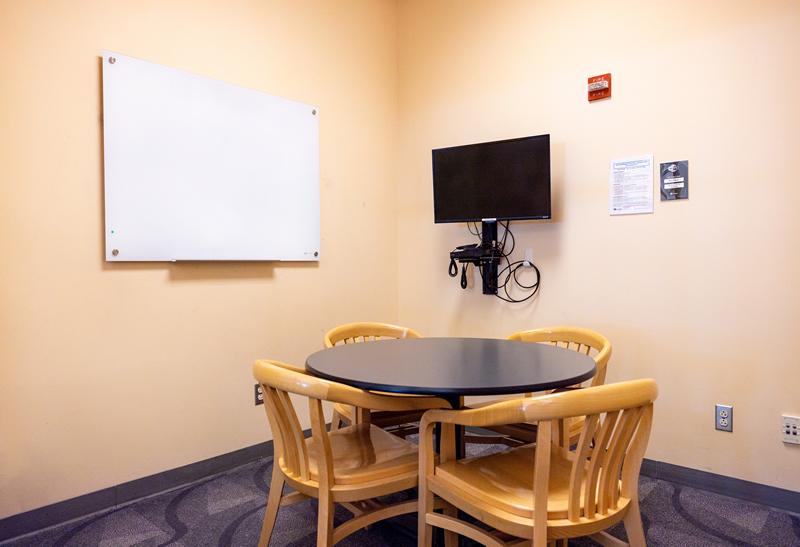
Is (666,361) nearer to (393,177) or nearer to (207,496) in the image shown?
(393,177)

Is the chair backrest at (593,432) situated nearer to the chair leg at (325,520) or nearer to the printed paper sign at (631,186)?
the chair leg at (325,520)

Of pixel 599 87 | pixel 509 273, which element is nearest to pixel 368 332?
pixel 509 273

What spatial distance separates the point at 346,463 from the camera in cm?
160

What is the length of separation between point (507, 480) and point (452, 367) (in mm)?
401

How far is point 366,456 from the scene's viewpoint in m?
1.66

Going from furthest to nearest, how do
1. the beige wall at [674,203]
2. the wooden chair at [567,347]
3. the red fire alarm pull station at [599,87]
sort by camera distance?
the red fire alarm pull station at [599,87] < the beige wall at [674,203] < the wooden chair at [567,347]

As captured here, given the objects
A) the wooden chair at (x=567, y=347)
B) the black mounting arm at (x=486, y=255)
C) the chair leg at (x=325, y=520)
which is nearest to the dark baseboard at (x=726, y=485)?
the wooden chair at (x=567, y=347)

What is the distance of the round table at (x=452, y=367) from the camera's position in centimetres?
142

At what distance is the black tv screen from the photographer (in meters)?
2.68

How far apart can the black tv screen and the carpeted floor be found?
5.06 feet

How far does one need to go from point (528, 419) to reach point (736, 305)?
1.69 metres

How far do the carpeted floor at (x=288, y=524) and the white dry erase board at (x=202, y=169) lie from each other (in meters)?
1.16

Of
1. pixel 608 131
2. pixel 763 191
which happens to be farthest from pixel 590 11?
pixel 763 191

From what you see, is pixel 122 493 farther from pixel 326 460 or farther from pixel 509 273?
pixel 509 273
